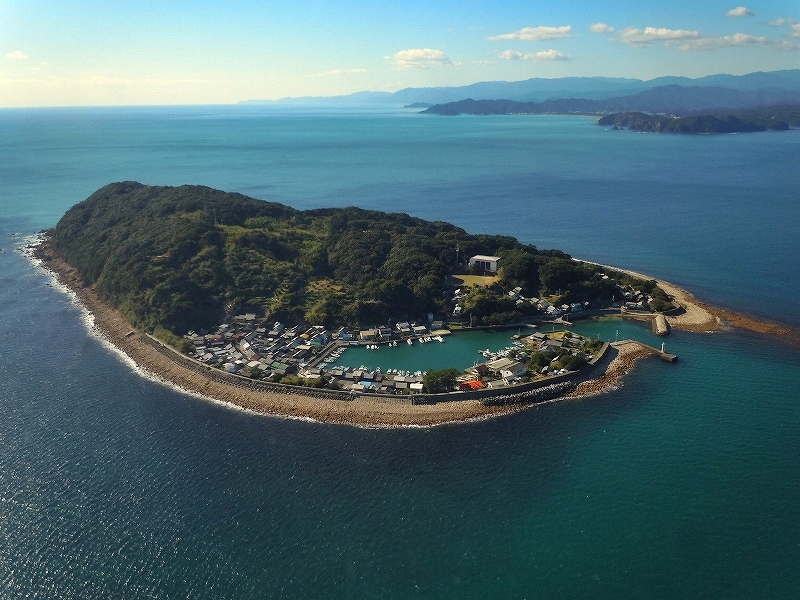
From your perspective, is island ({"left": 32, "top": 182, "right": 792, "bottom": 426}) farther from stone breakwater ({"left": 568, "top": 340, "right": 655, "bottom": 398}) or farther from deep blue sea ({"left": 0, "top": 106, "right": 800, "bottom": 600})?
deep blue sea ({"left": 0, "top": 106, "right": 800, "bottom": 600})

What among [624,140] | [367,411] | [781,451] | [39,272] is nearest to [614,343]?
[781,451]

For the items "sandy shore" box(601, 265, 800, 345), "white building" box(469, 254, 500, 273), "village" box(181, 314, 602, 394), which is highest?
"white building" box(469, 254, 500, 273)

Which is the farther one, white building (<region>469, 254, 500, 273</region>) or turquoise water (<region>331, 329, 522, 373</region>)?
white building (<region>469, 254, 500, 273</region>)

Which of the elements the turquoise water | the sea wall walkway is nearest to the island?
the sea wall walkway

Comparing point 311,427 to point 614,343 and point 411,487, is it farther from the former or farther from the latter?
point 614,343

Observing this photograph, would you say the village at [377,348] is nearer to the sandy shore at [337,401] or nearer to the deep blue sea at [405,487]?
the sandy shore at [337,401]

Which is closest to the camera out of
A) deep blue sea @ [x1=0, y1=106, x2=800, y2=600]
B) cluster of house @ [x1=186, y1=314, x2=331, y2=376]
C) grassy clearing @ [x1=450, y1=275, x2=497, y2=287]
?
deep blue sea @ [x1=0, y1=106, x2=800, y2=600]
